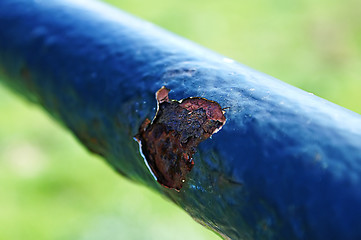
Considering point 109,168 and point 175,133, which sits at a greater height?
point 175,133

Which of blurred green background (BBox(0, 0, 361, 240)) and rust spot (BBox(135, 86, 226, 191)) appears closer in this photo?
rust spot (BBox(135, 86, 226, 191))

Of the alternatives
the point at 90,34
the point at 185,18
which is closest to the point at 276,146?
the point at 90,34

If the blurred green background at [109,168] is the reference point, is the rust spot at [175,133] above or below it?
above

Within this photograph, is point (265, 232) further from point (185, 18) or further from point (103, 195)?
point (185, 18)

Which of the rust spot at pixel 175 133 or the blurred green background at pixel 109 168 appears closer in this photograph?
the rust spot at pixel 175 133
